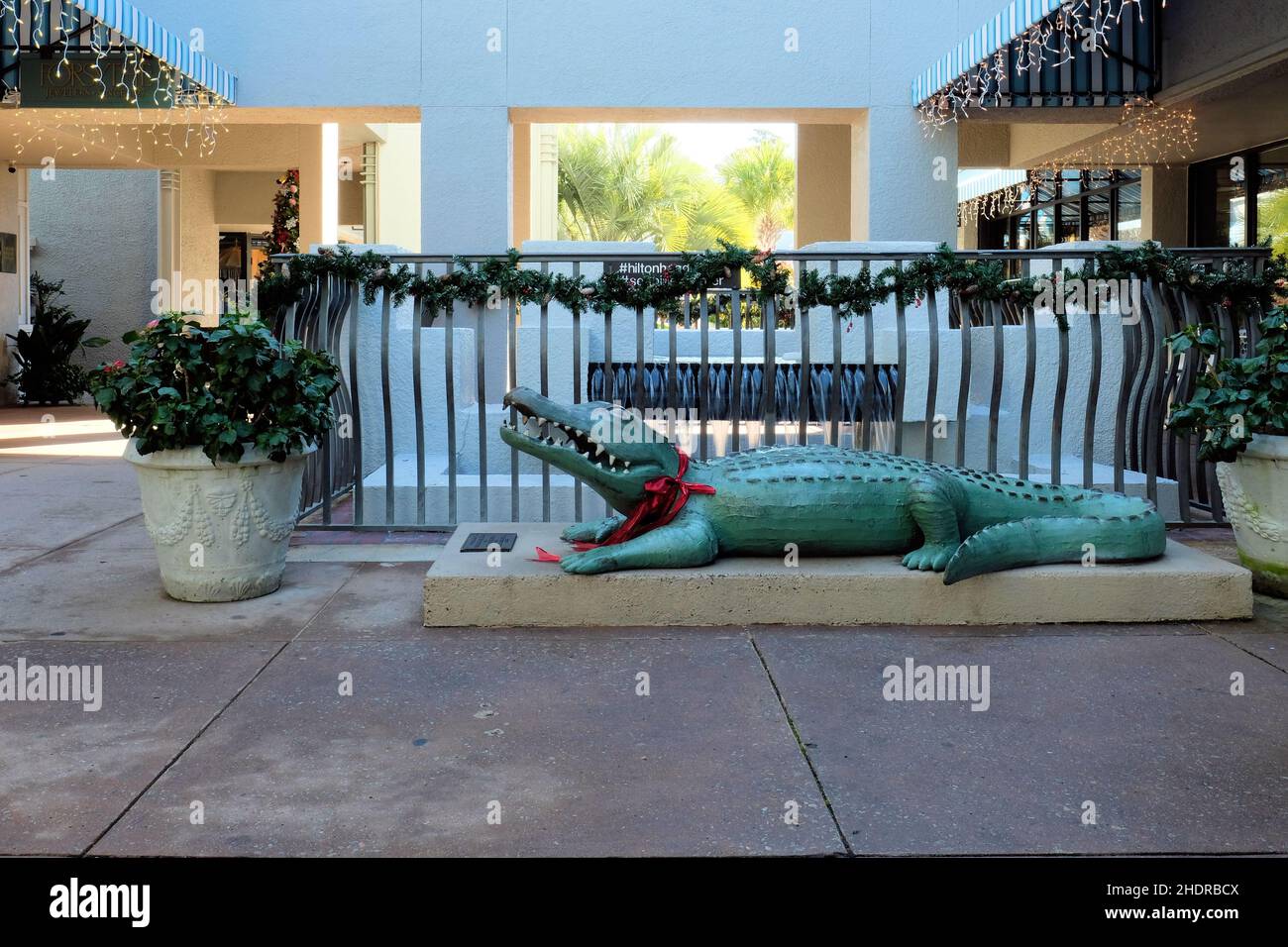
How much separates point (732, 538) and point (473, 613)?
3.50ft

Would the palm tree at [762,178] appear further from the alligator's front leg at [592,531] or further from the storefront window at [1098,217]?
the alligator's front leg at [592,531]

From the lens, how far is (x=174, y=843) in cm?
253

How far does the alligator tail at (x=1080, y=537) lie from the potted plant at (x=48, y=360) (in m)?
15.5

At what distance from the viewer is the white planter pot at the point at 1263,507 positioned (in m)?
4.72

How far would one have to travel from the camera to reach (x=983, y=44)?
1050cm

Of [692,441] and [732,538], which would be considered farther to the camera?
[692,441]

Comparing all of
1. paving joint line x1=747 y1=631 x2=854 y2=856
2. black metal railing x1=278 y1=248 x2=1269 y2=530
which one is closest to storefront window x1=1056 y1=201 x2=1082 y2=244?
black metal railing x1=278 y1=248 x2=1269 y2=530

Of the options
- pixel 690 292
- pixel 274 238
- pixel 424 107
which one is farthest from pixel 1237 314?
pixel 274 238

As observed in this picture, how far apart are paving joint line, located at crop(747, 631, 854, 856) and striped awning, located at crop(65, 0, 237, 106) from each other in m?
8.52

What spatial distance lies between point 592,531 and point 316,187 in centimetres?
1172

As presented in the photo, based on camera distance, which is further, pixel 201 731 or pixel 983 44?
pixel 983 44

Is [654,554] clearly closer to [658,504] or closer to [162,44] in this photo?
[658,504]

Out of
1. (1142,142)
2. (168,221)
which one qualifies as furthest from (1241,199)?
(168,221)

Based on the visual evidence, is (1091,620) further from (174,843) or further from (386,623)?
(174,843)
